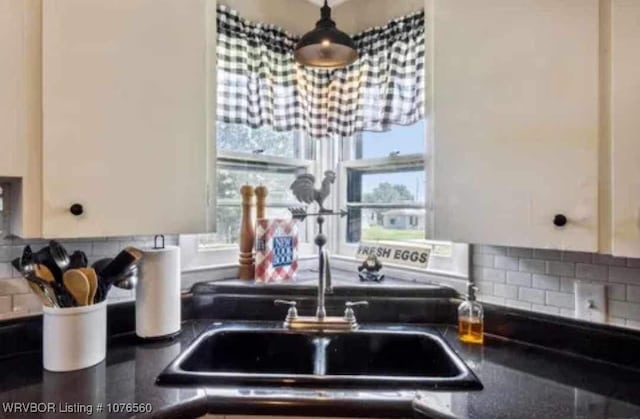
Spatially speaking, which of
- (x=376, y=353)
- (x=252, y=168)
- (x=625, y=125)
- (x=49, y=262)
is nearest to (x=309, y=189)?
(x=252, y=168)

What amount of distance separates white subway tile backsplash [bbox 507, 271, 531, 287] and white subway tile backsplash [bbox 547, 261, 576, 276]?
0.22ft

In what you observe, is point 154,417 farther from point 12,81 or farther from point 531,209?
point 531,209

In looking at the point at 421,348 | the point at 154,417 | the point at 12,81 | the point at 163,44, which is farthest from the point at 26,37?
the point at 421,348

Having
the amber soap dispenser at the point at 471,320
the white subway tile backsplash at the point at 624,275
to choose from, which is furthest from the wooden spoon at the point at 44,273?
the white subway tile backsplash at the point at 624,275

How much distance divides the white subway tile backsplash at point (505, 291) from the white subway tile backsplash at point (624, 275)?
0.27 meters

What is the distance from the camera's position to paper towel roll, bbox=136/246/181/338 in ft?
4.10

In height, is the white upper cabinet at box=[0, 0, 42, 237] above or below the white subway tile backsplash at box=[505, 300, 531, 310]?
above

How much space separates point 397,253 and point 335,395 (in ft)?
2.70

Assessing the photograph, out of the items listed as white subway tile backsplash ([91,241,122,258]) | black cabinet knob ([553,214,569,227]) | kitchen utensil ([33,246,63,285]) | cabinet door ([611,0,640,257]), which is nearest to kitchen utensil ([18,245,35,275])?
kitchen utensil ([33,246,63,285])

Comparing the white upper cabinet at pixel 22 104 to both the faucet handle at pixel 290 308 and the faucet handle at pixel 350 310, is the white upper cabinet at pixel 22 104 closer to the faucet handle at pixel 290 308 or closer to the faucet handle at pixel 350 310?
the faucet handle at pixel 290 308

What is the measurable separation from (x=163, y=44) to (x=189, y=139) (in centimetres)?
27

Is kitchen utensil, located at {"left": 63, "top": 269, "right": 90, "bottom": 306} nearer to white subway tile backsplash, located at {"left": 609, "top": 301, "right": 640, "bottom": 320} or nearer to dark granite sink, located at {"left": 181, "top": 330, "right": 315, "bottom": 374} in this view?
dark granite sink, located at {"left": 181, "top": 330, "right": 315, "bottom": 374}

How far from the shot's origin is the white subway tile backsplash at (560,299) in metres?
1.19

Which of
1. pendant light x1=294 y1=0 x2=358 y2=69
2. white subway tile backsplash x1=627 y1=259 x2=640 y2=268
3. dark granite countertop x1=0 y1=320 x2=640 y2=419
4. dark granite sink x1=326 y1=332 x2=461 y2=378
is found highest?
pendant light x1=294 y1=0 x2=358 y2=69
